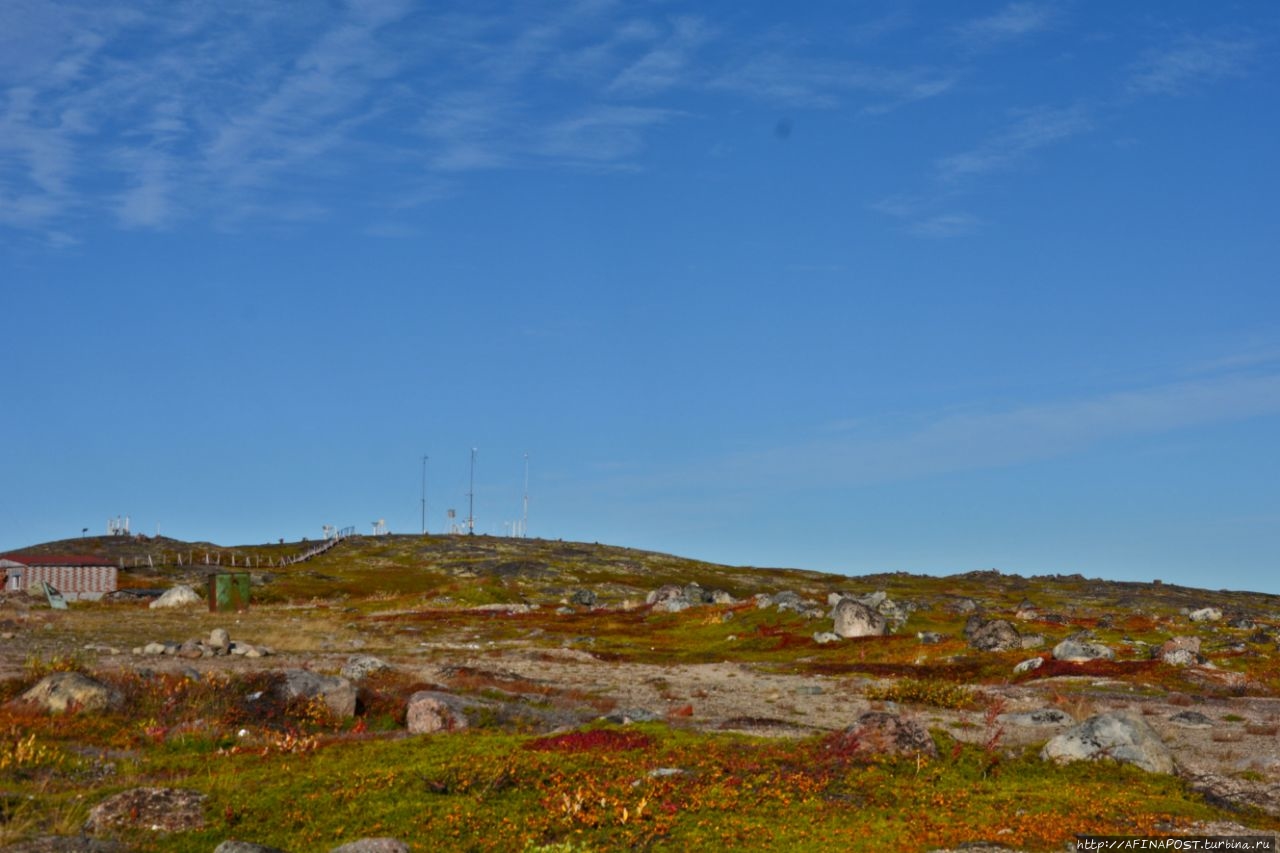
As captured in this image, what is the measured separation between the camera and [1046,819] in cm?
2041

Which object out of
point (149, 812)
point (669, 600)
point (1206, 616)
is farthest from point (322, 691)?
point (1206, 616)

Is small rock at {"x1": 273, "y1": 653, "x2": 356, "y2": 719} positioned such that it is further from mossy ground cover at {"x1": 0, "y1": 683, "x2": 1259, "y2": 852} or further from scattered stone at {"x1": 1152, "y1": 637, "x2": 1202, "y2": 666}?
scattered stone at {"x1": 1152, "y1": 637, "x2": 1202, "y2": 666}

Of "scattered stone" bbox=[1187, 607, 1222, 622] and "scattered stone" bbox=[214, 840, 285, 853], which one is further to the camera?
"scattered stone" bbox=[1187, 607, 1222, 622]

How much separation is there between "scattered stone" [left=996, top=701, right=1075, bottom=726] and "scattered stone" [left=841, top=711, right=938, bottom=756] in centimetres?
1182

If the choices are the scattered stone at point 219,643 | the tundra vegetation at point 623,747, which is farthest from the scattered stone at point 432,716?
the scattered stone at point 219,643

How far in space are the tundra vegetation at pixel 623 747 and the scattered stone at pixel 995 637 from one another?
40.8 inches

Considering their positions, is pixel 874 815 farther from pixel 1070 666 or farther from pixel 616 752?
pixel 1070 666

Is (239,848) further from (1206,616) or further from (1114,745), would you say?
(1206,616)

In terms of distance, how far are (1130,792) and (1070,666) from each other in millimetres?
33075

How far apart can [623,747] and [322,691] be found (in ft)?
33.6

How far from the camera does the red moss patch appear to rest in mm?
26781

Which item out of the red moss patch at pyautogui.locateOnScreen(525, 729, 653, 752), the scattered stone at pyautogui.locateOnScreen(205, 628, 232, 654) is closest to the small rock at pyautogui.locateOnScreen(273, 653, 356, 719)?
the red moss patch at pyautogui.locateOnScreen(525, 729, 653, 752)

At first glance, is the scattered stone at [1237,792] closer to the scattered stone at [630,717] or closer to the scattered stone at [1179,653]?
the scattered stone at [630,717]

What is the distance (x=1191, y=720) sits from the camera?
1533 inches
